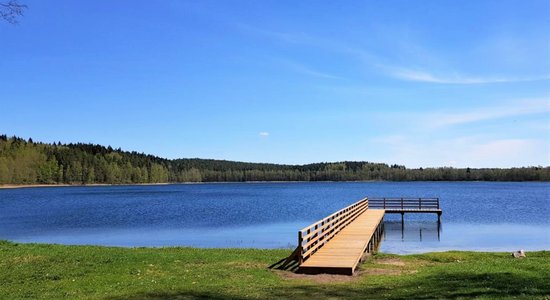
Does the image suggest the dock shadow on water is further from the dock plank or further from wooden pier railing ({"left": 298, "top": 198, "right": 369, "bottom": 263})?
the dock plank

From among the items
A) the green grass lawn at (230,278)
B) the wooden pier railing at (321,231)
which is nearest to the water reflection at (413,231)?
the wooden pier railing at (321,231)

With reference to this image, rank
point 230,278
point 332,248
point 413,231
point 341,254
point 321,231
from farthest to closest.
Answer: point 413,231
point 321,231
point 332,248
point 341,254
point 230,278

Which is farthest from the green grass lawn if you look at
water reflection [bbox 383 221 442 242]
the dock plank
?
water reflection [bbox 383 221 442 242]

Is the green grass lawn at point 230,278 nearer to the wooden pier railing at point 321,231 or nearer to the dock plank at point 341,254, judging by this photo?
the dock plank at point 341,254

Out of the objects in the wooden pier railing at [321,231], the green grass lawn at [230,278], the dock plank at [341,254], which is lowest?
the green grass lawn at [230,278]

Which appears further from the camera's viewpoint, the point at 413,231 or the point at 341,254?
the point at 413,231

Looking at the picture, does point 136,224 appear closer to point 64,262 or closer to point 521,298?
point 64,262

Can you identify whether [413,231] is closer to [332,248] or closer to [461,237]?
[461,237]

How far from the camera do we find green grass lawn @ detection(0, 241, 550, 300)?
43.0ft

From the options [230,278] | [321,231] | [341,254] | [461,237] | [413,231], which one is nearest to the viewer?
[230,278]

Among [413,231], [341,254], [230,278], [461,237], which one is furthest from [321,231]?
[413,231]

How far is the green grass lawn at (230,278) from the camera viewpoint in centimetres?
1312

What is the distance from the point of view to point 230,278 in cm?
1616

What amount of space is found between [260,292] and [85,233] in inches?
1224
